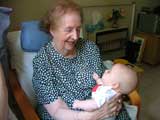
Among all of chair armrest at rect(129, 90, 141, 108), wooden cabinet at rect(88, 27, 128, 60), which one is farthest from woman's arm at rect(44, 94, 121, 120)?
wooden cabinet at rect(88, 27, 128, 60)

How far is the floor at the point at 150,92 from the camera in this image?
2.35 m

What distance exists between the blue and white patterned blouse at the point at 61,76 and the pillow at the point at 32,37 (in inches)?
6.8

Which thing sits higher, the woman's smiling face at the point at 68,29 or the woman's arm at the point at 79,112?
the woman's smiling face at the point at 68,29

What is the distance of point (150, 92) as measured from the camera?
9.04 feet

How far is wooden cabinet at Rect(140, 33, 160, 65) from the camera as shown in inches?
133

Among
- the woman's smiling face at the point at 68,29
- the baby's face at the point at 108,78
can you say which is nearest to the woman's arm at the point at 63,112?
the baby's face at the point at 108,78

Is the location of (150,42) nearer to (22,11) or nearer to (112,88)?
(22,11)

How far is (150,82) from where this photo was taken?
2.98 m

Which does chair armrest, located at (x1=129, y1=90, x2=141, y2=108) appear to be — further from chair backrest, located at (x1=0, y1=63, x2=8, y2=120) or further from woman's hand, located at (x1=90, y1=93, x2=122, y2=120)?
chair backrest, located at (x1=0, y1=63, x2=8, y2=120)

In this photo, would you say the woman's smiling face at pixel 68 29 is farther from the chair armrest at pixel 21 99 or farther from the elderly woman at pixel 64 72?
the chair armrest at pixel 21 99

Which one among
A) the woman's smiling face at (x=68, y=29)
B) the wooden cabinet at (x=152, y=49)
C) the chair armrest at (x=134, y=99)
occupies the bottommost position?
the wooden cabinet at (x=152, y=49)

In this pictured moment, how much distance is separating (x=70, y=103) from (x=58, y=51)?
319 mm

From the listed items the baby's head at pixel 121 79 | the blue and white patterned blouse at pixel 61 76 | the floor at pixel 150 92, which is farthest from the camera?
the floor at pixel 150 92

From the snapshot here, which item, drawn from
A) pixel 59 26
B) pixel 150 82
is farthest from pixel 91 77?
pixel 150 82
